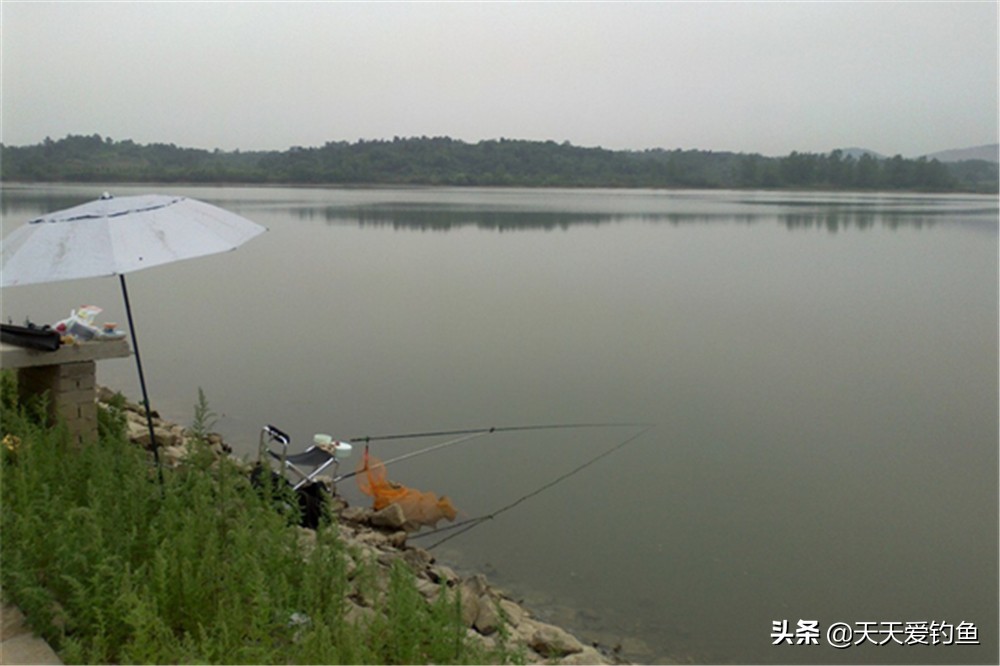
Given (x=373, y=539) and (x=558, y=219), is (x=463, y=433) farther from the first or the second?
Answer: (x=558, y=219)

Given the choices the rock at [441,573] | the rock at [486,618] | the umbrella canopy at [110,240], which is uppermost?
the umbrella canopy at [110,240]

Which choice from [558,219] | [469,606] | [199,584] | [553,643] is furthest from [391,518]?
[558,219]

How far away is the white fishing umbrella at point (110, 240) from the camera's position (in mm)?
3236

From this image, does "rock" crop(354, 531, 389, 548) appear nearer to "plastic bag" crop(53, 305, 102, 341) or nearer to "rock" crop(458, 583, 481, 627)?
"rock" crop(458, 583, 481, 627)

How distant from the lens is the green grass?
252 cm

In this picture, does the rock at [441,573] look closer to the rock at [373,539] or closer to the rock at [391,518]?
the rock at [373,539]

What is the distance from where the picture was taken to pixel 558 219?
31.1 m

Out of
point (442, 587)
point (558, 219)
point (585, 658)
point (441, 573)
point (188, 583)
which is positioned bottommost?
point (585, 658)

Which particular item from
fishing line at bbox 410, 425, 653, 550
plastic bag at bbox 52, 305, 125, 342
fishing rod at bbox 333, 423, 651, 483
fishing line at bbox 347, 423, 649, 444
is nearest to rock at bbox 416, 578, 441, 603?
fishing line at bbox 410, 425, 653, 550

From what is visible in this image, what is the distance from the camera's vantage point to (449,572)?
13.9ft

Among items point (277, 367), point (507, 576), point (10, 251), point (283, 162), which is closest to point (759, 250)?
point (277, 367)

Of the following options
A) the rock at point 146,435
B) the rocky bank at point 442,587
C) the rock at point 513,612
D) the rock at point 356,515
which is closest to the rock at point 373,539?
the rocky bank at point 442,587

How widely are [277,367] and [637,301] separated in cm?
577

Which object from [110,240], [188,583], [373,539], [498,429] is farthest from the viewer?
[498,429]
